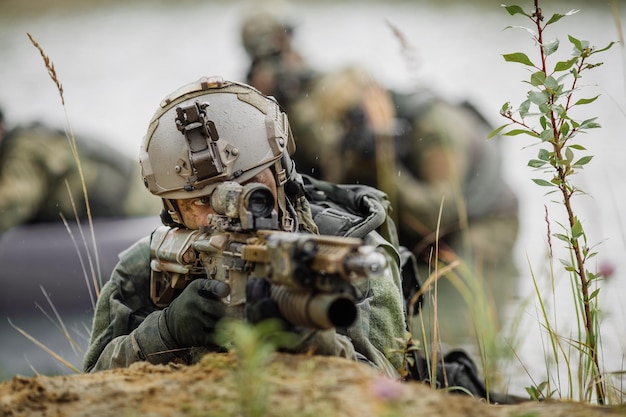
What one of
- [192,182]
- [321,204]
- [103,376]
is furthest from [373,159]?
[103,376]

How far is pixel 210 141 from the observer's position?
215cm

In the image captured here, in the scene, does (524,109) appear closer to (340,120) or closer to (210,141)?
(210,141)

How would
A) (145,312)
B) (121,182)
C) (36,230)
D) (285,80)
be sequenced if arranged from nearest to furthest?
(145,312) < (36,230) < (121,182) < (285,80)

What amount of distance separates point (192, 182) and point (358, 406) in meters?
0.99

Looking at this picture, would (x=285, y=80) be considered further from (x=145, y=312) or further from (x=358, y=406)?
(x=358, y=406)

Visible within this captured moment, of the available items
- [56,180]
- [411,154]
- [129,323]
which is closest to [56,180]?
[56,180]

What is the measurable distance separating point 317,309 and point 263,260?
0.71ft

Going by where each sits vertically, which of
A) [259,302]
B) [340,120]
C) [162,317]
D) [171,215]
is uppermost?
[340,120]

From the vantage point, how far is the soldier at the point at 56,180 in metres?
5.91

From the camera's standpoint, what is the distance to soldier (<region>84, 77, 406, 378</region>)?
7.00 ft

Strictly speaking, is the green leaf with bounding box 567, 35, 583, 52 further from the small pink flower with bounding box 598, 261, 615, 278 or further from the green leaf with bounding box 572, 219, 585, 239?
the small pink flower with bounding box 598, 261, 615, 278

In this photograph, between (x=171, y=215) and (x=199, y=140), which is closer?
(x=199, y=140)

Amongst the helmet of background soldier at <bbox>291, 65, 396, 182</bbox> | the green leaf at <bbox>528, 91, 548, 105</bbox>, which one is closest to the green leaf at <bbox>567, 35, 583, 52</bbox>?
the green leaf at <bbox>528, 91, 548, 105</bbox>

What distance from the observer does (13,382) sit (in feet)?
5.69
